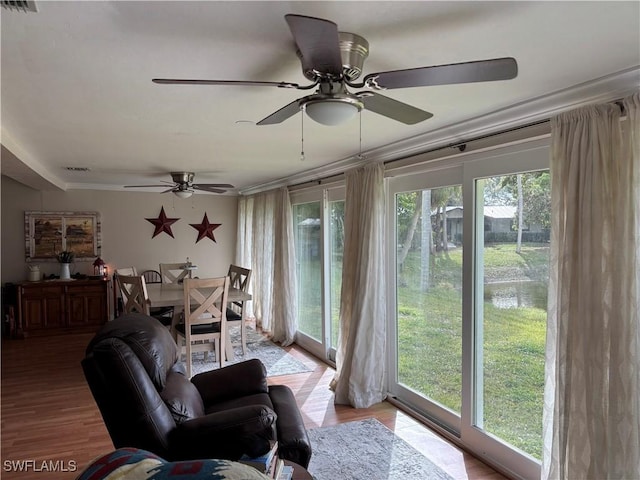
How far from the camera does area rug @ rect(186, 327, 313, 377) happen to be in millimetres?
4816

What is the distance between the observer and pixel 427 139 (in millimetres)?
3297

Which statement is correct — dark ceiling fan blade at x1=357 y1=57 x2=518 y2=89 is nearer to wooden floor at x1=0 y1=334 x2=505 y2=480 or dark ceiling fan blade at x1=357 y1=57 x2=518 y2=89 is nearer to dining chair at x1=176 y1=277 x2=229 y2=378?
wooden floor at x1=0 y1=334 x2=505 y2=480

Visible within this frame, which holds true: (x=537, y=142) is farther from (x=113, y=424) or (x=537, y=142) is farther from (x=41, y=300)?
(x=41, y=300)

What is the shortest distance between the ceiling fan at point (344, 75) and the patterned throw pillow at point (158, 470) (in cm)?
111

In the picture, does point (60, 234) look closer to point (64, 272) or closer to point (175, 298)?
point (64, 272)

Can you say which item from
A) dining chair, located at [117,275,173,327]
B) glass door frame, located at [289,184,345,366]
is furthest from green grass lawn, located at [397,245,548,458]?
dining chair, located at [117,275,173,327]

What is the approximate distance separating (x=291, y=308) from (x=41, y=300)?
144 inches

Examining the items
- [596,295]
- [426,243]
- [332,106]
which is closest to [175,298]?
[426,243]

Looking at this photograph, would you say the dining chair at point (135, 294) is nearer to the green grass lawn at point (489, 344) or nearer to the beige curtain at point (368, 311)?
the beige curtain at point (368, 311)

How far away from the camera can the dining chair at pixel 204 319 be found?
4.43 meters

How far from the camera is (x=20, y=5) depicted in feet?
4.52

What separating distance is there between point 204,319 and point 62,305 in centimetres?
317

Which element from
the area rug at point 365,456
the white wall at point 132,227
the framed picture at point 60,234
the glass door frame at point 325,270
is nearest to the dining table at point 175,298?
the glass door frame at point 325,270

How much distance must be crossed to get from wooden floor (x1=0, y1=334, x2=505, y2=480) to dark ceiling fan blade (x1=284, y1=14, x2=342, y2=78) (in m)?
2.56
